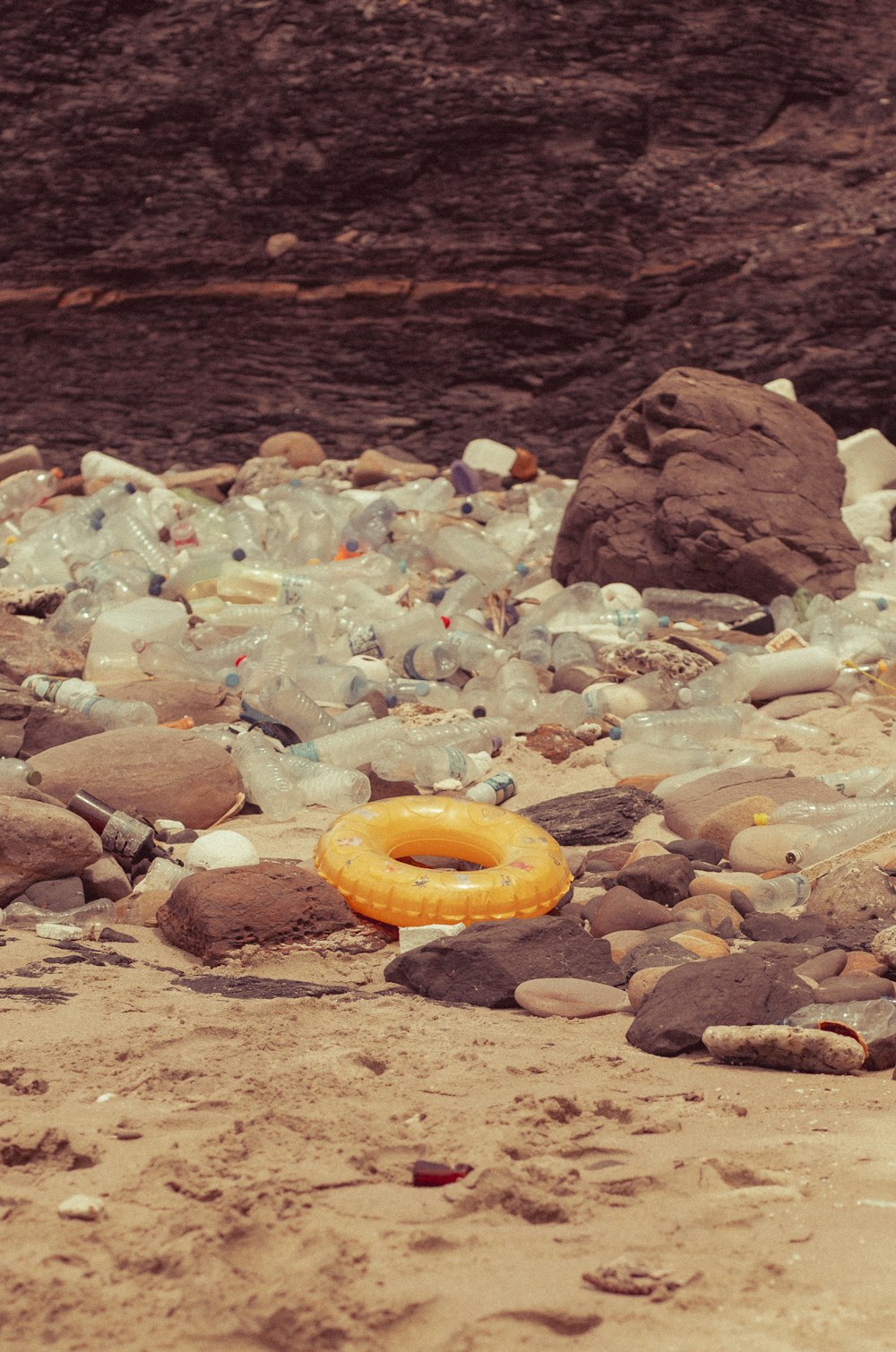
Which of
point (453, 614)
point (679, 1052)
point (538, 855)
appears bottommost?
point (453, 614)

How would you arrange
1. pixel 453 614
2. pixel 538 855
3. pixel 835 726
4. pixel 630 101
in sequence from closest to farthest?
pixel 538 855, pixel 835 726, pixel 453 614, pixel 630 101

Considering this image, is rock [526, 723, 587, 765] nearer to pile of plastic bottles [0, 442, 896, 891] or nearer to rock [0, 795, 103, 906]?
pile of plastic bottles [0, 442, 896, 891]

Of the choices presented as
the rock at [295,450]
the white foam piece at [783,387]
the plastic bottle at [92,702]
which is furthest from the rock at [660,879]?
the rock at [295,450]

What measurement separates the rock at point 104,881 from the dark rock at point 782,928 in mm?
1575

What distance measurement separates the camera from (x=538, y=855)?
342 centimetres

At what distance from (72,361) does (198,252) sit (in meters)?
1.44

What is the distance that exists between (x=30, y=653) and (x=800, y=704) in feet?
10.7

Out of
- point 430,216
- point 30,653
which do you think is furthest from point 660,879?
point 430,216

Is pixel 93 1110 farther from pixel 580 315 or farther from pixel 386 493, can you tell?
pixel 580 315

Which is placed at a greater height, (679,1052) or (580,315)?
(679,1052)

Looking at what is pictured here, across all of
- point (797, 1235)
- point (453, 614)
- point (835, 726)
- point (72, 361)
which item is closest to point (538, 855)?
point (797, 1235)

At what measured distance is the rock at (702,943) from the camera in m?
2.90

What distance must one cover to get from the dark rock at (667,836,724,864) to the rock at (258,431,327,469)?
7.41m

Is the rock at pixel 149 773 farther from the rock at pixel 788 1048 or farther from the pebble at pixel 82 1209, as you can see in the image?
the pebble at pixel 82 1209
